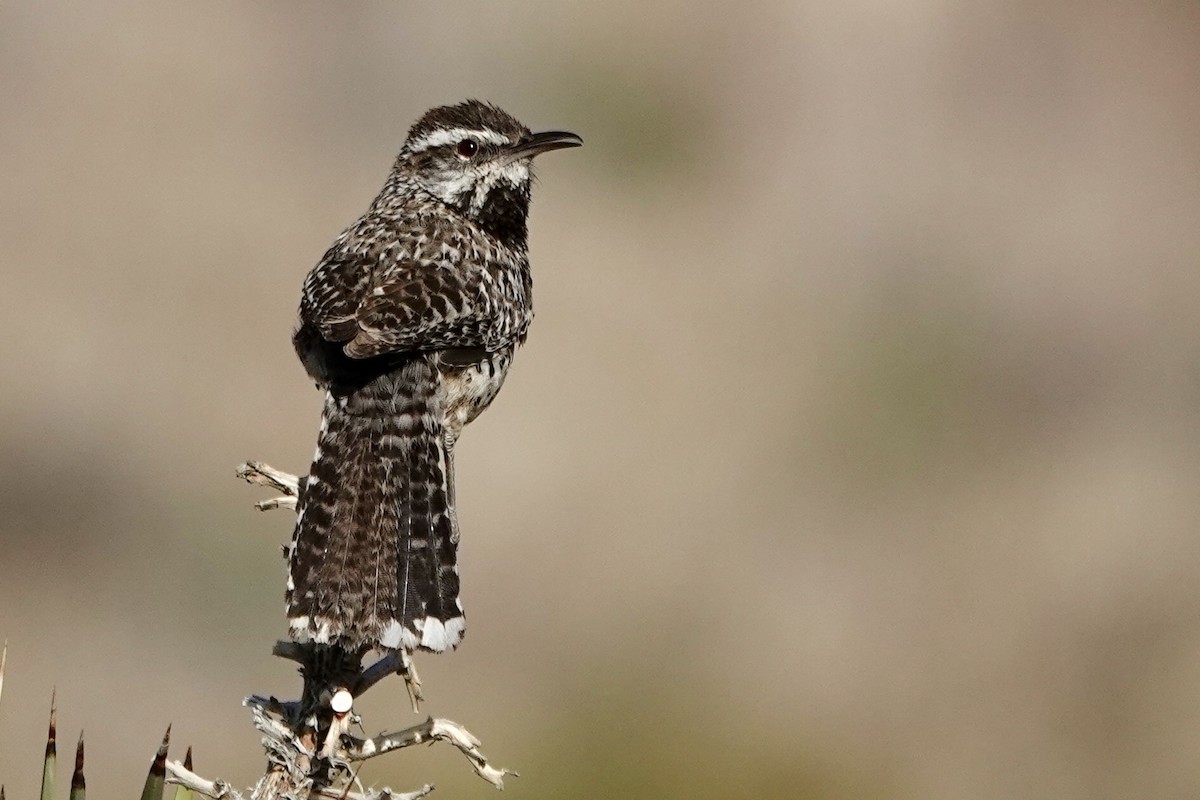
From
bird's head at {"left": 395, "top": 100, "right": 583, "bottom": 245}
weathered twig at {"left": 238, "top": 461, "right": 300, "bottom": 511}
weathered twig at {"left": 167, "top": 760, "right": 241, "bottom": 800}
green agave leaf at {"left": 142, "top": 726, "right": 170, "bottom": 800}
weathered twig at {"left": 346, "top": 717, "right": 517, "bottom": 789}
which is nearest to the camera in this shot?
green agave leaf at {"left": 142, "top": 726, "right": 170, "bottom": 800}

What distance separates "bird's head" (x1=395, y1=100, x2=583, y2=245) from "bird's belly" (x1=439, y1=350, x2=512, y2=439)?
2.76 ft

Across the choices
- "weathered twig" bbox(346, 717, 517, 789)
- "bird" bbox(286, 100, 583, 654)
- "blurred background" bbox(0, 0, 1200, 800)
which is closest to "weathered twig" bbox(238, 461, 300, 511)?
"bird" bbox(286, 100, 583, 654)

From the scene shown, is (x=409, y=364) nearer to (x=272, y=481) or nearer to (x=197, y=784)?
(x=272, y=481)

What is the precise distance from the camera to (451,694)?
11.6 m

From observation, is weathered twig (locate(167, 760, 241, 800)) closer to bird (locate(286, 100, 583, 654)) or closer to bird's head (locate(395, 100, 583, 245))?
bird (locate(286, 100, 583, 654))

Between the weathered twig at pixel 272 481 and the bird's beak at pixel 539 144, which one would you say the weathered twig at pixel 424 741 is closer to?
the weathered twig at pixel 272 481

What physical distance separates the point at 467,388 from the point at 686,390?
30.7ft

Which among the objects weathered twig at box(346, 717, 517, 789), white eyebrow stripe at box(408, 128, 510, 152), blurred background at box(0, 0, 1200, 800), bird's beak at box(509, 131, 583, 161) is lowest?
weathered twig at box(346, 717, 517, 789)

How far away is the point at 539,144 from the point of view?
6.03 metres

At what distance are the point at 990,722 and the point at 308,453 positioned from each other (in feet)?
17.4

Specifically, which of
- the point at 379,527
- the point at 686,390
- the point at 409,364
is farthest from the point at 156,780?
the point at 686,390

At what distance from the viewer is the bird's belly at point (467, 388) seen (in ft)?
16.7

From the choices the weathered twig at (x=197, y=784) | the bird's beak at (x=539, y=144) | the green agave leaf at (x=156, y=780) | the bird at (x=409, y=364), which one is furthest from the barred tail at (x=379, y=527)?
the bird's beak at (x=539, y=144)

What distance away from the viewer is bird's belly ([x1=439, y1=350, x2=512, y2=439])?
5.08 m
